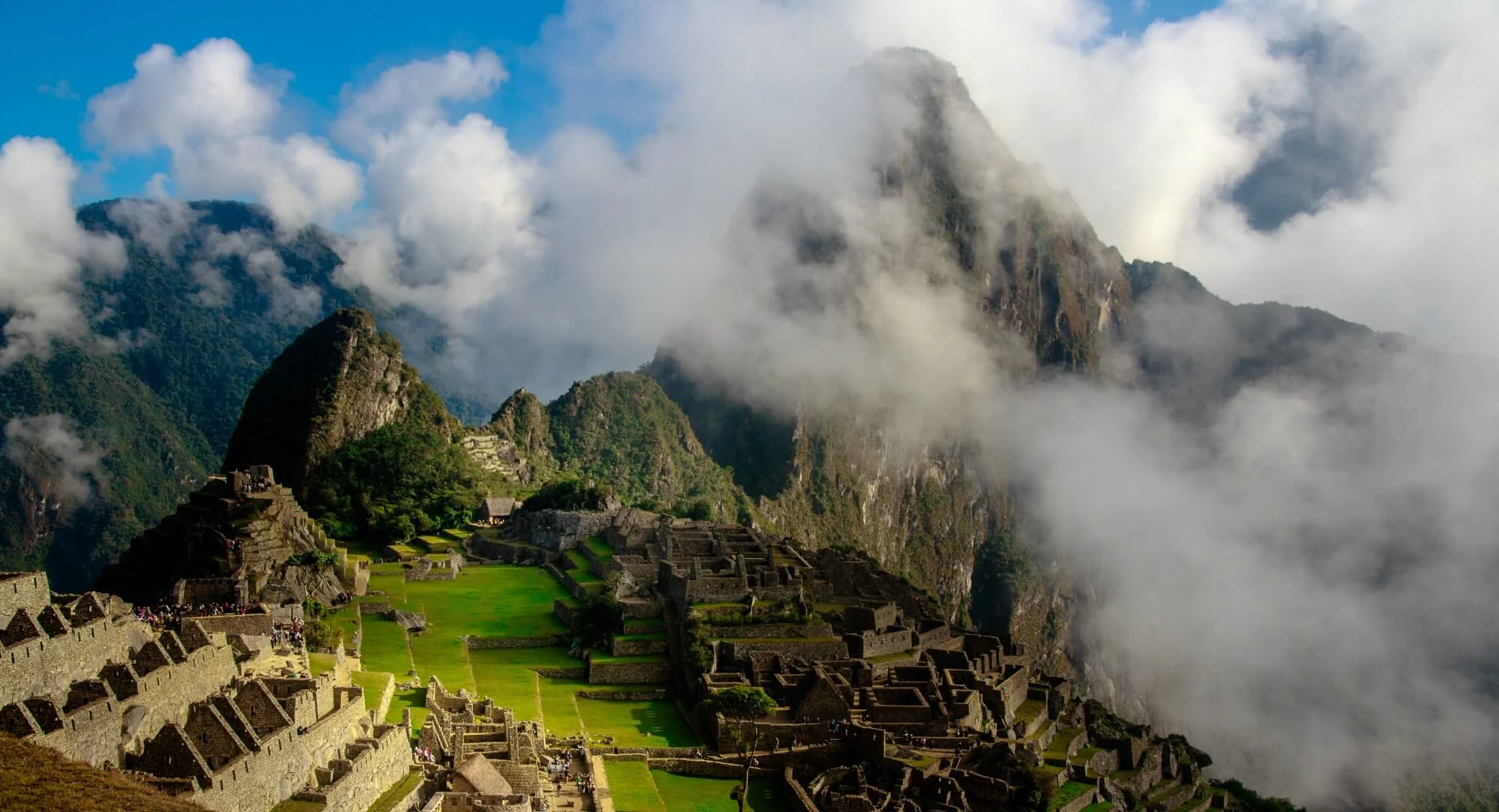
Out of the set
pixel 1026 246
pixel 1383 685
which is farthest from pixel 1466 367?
pixel 1383 685

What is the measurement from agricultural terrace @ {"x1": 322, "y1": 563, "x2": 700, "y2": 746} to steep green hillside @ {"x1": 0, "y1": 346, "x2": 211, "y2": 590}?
24.2 metres

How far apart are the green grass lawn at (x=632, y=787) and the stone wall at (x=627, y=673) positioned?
7662mm

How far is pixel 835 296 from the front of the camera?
154125mm

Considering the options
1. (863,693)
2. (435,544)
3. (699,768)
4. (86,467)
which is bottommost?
(699,768)

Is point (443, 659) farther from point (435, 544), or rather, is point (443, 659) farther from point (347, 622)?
point (435, 544)

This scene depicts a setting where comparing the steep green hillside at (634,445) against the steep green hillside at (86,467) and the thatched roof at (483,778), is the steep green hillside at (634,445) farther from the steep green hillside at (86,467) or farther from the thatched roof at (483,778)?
the thatched roof at (483,778)

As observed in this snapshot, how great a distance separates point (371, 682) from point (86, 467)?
1912 inches

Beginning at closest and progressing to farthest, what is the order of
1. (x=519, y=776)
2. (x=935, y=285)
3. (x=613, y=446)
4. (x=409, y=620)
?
(x=519, y=776)
(x=409, y=620)
(x=613, y=446)
(x=935, y=285)

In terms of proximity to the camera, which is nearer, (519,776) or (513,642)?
(519,776)

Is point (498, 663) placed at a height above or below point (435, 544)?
below

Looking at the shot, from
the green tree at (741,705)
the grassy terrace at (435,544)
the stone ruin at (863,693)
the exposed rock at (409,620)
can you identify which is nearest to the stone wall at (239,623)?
the stone ruin at (863,693)

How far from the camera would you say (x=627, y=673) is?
39531 millimetres

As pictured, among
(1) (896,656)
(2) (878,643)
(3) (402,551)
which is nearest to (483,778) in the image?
(2) (878,643)

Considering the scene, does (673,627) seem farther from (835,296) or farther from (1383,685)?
(835,296)
